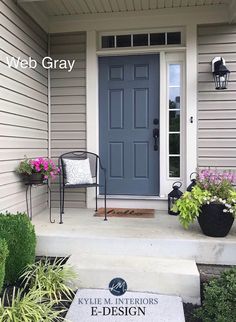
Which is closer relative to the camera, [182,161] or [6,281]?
[6,281]

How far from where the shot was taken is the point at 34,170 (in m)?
3.46

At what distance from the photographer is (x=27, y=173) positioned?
136 inches

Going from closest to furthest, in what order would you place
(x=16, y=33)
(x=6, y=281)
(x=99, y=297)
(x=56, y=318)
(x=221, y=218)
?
(x=56, y=318)
(x=99, y=297)
(x=6, y=281)
(x=221, y=218)
(x=16, y=33)

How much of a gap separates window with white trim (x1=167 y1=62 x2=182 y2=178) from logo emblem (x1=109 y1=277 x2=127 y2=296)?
1.94 m

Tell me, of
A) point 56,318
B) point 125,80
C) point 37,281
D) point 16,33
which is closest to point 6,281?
point 37,281

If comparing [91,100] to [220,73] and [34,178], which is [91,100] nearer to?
[34,178]

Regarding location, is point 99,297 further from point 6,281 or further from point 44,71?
point 44,71

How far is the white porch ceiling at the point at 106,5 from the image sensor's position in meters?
3.84

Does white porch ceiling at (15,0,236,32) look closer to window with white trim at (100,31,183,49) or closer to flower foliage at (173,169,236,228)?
window with white trim at (100,31,183,49)

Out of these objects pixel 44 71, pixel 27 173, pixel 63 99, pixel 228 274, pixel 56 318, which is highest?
pixel 44 71

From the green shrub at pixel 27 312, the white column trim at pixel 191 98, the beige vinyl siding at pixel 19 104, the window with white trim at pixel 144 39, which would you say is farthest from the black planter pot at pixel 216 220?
the window with white trim at pixel 144 39

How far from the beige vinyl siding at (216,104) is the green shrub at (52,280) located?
2251 millimetres

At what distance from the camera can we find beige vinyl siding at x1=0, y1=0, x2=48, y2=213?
316 centimetres

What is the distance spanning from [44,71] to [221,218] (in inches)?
108
